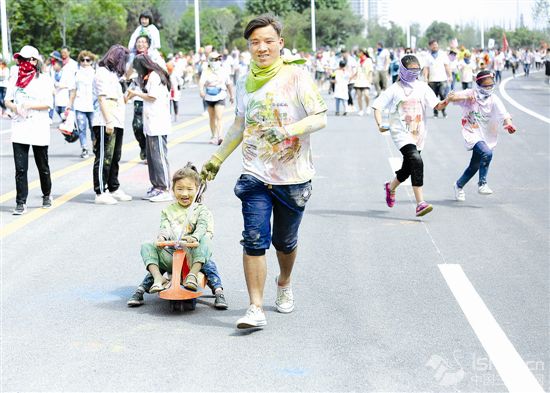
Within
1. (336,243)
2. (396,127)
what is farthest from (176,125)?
(336,243)

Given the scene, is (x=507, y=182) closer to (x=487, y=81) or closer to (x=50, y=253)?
(x=487, y=81)

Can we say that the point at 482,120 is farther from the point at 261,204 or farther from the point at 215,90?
the point at 215,90

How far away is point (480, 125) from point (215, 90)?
23.9 ft

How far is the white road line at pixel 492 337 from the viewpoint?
18.2 ft

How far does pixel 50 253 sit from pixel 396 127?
4.14m

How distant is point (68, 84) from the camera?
55.2ft

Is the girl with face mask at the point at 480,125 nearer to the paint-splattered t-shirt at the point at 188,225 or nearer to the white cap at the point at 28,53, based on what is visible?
the white cap at the point at 28,53

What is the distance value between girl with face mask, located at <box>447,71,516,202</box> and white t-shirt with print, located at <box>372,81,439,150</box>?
1.05 metres

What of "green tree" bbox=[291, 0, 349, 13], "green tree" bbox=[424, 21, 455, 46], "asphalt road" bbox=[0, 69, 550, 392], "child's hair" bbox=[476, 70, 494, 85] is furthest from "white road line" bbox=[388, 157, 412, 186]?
"green tree" bbox=[424, 21, 455, 46]

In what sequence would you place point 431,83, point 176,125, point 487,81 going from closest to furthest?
point 487,81 < point 176,125 < point 431,83

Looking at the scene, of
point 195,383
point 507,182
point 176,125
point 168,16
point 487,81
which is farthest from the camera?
point 168,16

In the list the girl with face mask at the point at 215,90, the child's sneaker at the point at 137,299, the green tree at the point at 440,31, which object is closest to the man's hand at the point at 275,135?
the child's sneaker at the point at 137,299

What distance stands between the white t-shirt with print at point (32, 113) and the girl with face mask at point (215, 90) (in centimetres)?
734

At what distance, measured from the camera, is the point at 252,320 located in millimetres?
6434
